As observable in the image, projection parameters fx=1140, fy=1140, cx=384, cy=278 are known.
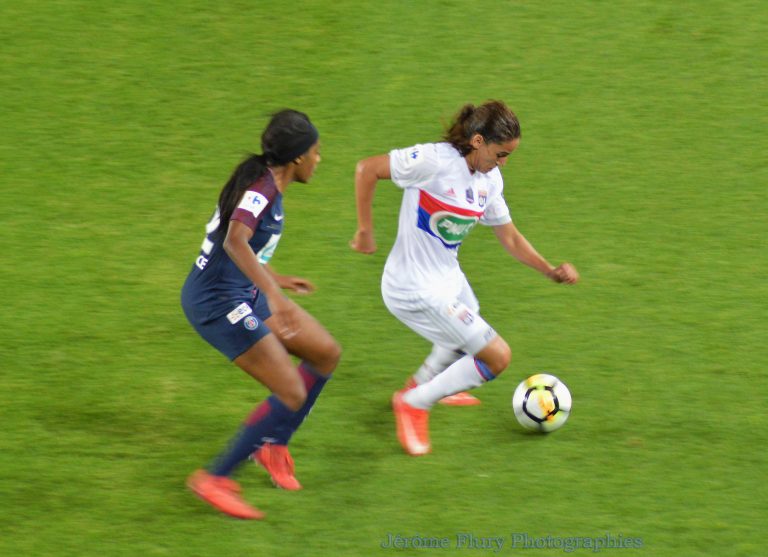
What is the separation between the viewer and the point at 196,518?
19.2ft

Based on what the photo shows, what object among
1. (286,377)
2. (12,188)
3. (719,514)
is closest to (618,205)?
(719,514)

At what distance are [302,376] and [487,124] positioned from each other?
1686mm

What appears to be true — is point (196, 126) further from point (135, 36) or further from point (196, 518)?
point (196, 518)

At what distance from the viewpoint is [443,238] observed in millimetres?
6488

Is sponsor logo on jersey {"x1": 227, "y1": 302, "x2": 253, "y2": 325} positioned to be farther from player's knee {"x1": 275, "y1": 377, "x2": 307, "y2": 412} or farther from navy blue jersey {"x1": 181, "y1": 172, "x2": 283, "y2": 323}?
player's knee {"x1": 275, "y1": 377, "x2": 307, "y2": 412}

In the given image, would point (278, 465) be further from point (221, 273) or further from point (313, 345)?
point (221, 273)

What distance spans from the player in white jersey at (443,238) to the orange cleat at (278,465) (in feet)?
2.42

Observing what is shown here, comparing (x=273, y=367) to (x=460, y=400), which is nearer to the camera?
(x=273, y=367)

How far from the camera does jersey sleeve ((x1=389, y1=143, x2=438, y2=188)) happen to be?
6.24 m

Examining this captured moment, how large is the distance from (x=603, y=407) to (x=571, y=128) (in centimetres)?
371

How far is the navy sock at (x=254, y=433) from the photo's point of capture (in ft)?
19.1

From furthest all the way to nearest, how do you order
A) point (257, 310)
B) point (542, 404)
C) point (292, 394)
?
point (542, 404)
point (257, 310)
point (292, 394)

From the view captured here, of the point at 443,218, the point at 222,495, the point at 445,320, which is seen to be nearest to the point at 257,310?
the point at 222,495

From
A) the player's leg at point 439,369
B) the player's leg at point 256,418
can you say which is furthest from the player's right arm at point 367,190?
the player's leg at point 439,369
